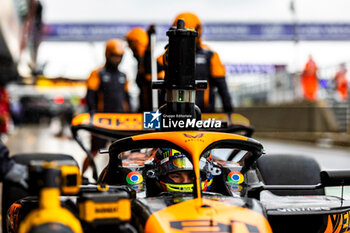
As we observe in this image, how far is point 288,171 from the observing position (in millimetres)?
4273

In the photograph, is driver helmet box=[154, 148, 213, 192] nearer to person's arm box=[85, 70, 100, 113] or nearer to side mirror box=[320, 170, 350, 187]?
side mirror box=[320, 170, 350, 187]

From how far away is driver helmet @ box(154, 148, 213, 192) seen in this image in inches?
109

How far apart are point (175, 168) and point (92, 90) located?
12.4 ft

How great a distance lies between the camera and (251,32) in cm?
2692

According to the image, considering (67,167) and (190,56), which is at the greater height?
(190,56)

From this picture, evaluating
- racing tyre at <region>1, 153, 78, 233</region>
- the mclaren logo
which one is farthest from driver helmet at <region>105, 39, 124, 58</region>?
the mclaren logo

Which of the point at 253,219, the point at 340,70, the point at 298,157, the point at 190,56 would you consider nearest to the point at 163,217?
the point at 253,219

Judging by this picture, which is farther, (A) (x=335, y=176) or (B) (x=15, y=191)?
(B) (x=15, y=191)

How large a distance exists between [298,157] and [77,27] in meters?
22.2

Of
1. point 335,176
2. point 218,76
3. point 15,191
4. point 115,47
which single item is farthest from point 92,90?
point 335,176

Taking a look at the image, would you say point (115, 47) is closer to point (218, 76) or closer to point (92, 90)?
point (92, 90)

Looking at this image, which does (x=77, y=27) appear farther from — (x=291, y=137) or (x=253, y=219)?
(x=253, y=219)

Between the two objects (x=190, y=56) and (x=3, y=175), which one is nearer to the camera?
(x=3, y=175)

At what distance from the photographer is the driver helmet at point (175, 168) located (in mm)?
2758
